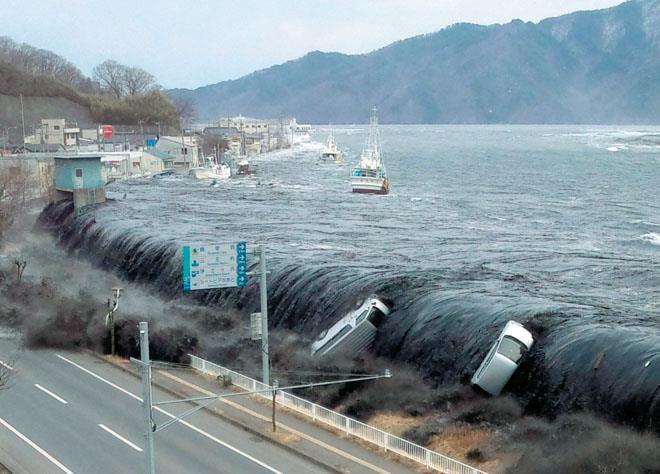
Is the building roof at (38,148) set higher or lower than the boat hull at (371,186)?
higher

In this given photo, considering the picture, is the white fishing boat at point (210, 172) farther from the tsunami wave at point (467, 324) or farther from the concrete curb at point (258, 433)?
the concrete curb at point (258, 433)

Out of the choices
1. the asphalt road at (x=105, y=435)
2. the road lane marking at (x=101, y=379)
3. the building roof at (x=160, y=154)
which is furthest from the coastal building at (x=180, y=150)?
the asphalt road at (x=105, y=435)

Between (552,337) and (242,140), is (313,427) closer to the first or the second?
(552,337)

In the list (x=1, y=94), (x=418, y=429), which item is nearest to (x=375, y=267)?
(x=418, y=429)

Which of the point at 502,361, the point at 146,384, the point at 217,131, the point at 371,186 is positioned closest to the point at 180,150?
the point at 371,186

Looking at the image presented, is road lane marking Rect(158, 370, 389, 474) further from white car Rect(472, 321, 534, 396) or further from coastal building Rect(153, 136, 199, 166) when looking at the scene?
coastal building Rect(153, 136, 199, 166)

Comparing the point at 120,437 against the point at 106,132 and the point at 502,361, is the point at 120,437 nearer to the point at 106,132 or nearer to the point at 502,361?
the point at 502,361

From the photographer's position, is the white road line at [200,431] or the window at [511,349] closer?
the white road line at [200,431]

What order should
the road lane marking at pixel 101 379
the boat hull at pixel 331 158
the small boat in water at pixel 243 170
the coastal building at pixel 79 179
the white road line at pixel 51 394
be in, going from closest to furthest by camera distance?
1. the white road line at pixel 51 394
2. the road lane marking at pixel 101 379
3. the coastal building at pixel 79 179
4. the small boat in water at pixel 243 170
5. the boat hull at pixel 331 158
